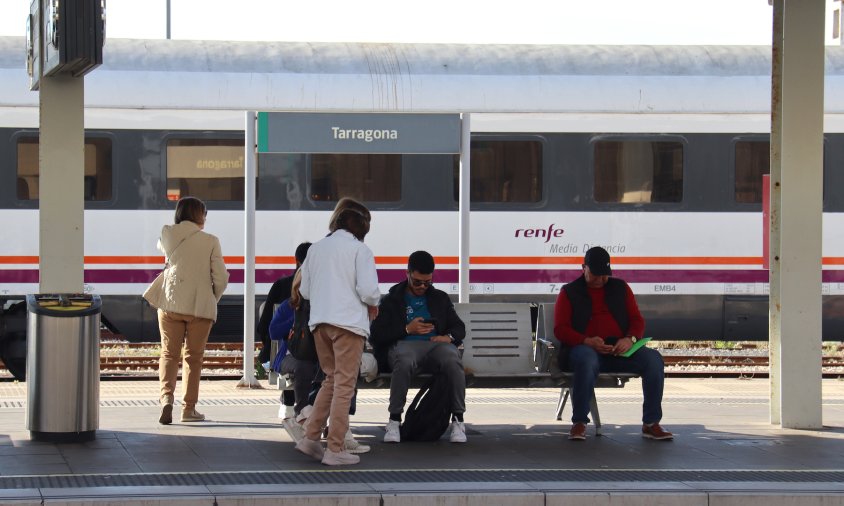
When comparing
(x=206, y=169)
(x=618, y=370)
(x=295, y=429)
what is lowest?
(x=295, y=429)

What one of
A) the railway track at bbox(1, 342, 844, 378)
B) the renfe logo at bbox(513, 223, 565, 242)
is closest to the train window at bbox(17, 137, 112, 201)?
the railway track at bbox(1, 342, 844, 378)

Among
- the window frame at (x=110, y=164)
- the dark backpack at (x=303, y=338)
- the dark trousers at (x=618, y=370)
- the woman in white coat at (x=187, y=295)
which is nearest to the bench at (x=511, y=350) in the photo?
the dark trousers at (x=618, y=370)

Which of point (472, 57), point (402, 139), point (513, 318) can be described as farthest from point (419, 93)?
point (513, 318)

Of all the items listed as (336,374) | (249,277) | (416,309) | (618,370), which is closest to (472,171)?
(249,277)

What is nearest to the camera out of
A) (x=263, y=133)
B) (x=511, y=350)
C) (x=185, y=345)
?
(x=511, y=350)

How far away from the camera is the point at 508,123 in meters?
14.7

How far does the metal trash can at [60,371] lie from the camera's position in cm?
822

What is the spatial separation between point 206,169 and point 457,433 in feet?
21.6

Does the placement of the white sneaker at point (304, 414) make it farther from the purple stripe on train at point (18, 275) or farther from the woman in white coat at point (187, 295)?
the purple stripe on train at point (18, 275)

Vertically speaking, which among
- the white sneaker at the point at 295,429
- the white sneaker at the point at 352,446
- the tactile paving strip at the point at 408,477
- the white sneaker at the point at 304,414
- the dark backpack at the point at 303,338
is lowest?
the tactile paving strip at the point at 408,477

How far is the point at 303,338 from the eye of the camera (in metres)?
8.11

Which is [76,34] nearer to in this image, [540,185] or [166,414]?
[166,414]

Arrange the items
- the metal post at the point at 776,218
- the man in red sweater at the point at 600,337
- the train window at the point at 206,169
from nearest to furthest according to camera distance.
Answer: the man in red sweater at the point at 600,337 < the metal post at the point at 776,218 < the train window at the point at 206,169

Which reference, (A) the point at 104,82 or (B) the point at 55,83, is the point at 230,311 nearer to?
(A) the point at 104,82
